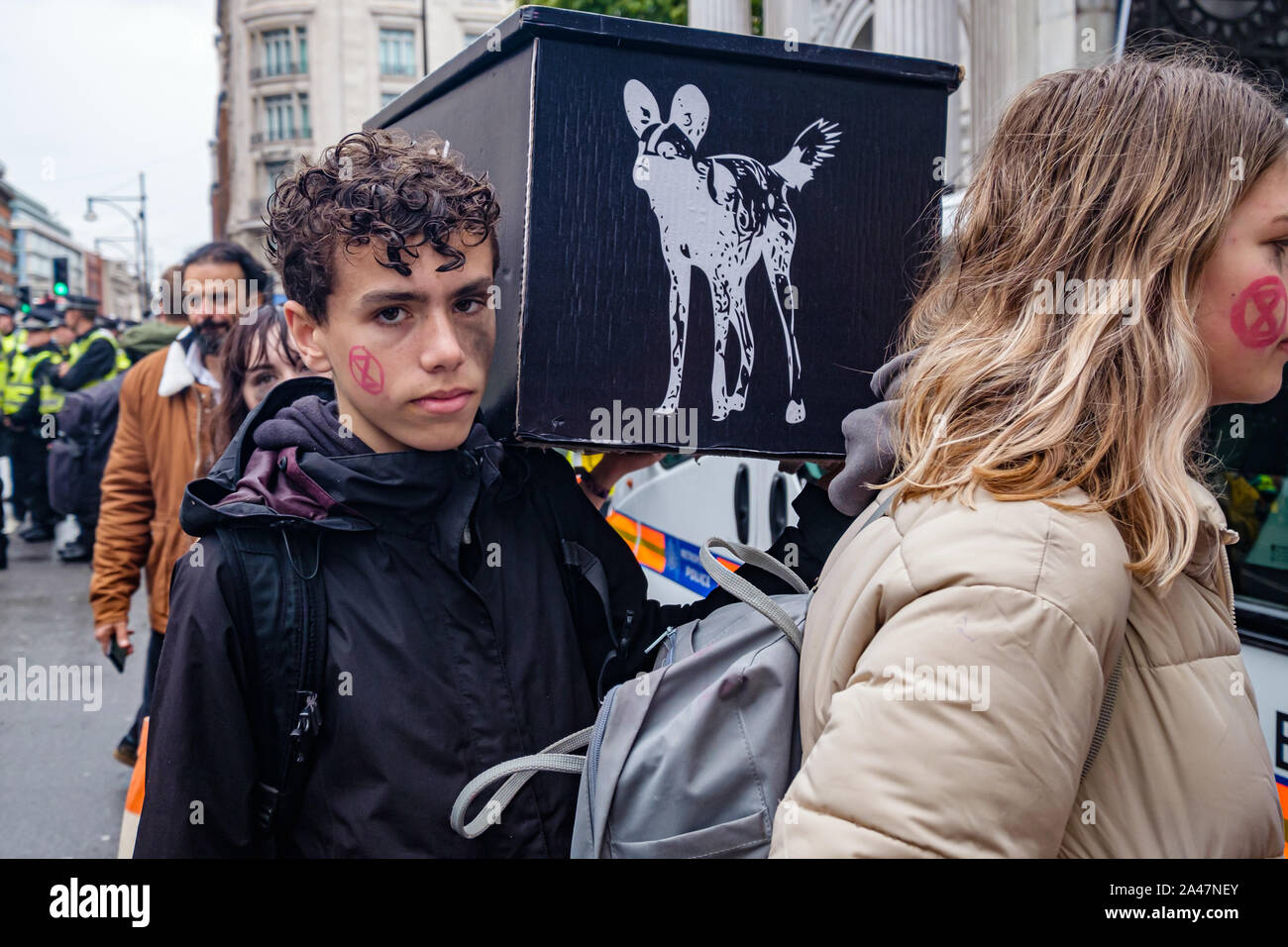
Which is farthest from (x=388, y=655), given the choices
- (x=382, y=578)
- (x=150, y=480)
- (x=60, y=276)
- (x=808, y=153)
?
(x=60, y=276)

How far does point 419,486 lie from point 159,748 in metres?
0.46

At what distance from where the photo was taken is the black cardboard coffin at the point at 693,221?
145cm

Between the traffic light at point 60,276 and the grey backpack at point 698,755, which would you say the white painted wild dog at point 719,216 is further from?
the traffic light at point 60,276

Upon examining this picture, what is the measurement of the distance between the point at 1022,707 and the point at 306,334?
1.12 meters

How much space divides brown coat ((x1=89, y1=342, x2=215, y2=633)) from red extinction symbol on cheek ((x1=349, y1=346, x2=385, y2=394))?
254cm

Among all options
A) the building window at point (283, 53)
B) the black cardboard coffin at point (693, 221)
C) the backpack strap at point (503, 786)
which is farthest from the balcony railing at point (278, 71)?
the backpack strap at point (503, 786)

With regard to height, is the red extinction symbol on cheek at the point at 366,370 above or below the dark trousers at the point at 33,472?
above

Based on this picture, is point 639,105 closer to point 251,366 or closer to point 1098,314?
point 1098,314

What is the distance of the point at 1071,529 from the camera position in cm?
104

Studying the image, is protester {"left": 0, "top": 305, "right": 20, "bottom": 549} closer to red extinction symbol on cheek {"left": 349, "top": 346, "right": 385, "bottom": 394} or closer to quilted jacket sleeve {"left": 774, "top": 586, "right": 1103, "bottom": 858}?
red extinction symbol on cheek {"left": 349, "top": 346, "right": 385, "bottom": 394}

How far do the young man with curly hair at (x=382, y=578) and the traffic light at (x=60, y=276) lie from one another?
1543 cm

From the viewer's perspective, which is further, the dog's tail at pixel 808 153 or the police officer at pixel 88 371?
the police officer at pixel 88 371

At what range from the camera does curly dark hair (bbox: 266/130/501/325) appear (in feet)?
4.86
